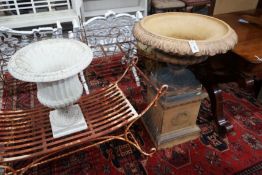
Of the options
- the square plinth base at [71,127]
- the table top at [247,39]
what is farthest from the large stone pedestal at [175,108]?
the square plinth base at [71,127]

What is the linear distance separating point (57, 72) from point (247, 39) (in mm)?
1424

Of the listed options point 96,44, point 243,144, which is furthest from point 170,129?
point 96,44

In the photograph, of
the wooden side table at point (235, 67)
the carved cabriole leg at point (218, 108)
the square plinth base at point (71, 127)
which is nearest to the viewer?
the square plinth base at point (71, 127)

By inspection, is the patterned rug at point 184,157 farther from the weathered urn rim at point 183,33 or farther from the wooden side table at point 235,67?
the weathered urn rim at point 183,33

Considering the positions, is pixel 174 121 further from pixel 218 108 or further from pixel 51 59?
pixel 51 59

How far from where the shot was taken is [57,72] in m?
1.10

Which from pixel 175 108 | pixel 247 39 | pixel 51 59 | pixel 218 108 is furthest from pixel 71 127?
pixel 247 39

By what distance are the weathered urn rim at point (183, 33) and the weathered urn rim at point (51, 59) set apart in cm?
36

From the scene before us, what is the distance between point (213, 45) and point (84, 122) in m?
0.89

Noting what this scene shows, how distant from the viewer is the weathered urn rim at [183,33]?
117 cm

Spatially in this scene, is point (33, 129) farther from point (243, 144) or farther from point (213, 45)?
point (243, 144)

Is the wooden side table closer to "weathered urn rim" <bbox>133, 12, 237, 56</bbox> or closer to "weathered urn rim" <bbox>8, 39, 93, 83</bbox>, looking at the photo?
"weathered urn rim" <bbox>133, 12, 237, 56</bbox>

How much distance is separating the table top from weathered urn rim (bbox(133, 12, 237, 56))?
0.24 m

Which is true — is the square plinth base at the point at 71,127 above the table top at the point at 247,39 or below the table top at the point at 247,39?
below
